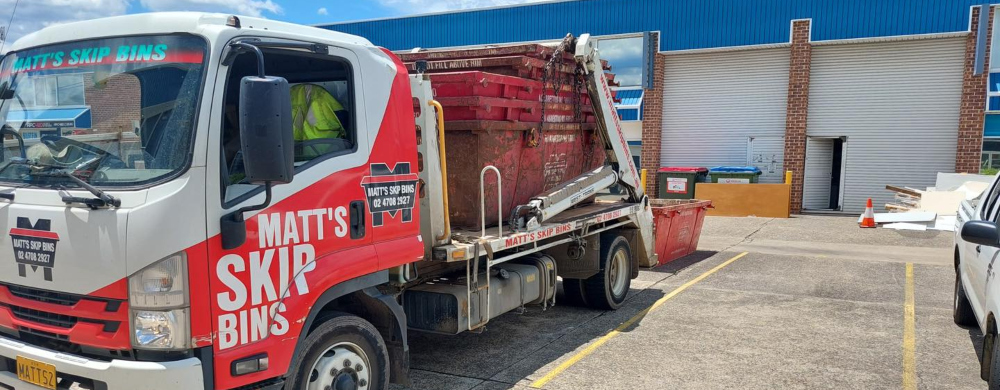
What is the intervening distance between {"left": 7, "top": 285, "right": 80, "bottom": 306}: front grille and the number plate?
0.30m

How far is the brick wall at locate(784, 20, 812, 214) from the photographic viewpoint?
19.3 m

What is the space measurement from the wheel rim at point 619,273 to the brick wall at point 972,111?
14455 millimetres

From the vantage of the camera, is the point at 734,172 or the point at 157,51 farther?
the point at 734,172

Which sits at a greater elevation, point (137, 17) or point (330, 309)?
point (137, 17)

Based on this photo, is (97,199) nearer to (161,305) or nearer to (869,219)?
(161,305)

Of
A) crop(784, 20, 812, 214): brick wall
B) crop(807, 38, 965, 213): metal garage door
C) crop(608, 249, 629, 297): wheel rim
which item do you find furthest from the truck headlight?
crop(807, 38, 965, 213): metal garage door

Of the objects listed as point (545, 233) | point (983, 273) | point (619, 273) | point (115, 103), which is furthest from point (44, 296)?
point (619, 273)

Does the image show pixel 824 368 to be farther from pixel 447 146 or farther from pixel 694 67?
pixel 694 67

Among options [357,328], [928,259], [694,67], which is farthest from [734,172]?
[357,328]

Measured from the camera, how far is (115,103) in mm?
3465

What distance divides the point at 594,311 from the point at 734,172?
1273cm

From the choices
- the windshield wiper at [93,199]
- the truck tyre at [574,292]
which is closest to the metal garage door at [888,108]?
the truck tyre at [574,292]

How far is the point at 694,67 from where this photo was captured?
21172mm

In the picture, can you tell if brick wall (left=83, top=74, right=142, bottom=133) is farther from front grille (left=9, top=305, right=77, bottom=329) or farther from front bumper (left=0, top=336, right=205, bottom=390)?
front bumper (left=0, top=336, right=205, bottom=390)
